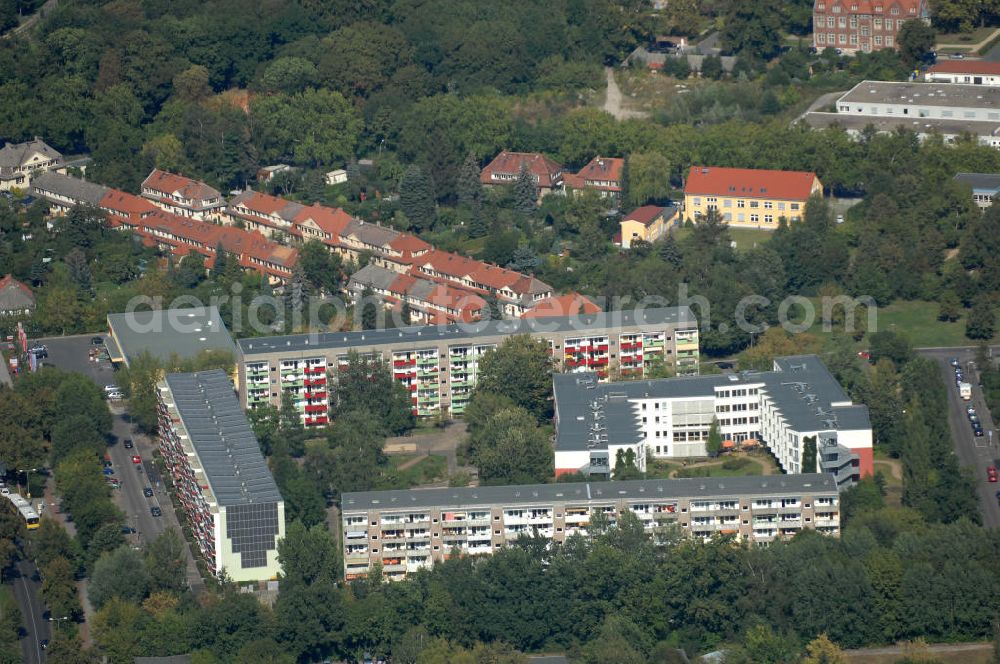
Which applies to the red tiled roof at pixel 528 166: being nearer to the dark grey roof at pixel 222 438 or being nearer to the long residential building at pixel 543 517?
the dark grey roof at pixel 222 438

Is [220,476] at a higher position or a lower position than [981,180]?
lower

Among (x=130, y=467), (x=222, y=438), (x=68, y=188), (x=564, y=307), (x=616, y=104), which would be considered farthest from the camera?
(x=616, y=104)

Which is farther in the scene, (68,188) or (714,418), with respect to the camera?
(68,188)

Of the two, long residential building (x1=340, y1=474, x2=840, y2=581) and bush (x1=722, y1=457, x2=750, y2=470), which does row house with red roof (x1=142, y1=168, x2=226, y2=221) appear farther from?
bush (x1=722, y1=457, x2=750, y2=470)

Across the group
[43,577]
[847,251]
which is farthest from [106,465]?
[847,251]

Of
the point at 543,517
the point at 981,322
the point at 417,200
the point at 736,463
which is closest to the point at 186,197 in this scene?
the point at 417,200

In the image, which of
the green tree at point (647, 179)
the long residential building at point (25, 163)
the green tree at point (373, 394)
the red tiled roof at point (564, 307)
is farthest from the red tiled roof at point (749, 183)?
the long residential building at point (25, 163)

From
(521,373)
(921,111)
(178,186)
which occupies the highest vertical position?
(921,111)

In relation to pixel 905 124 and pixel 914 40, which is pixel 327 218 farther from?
pixel 914 40
